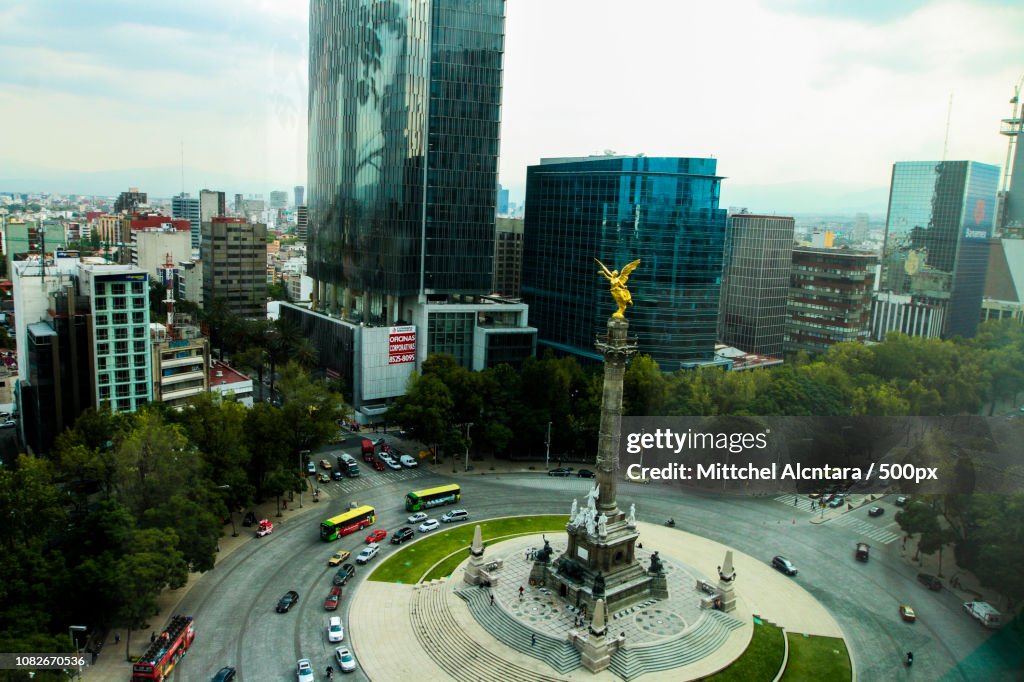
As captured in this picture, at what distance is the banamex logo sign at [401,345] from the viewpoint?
68.4 m

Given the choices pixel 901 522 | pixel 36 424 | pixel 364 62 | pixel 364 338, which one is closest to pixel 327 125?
pixel 364 62

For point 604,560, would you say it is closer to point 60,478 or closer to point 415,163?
point 60,478

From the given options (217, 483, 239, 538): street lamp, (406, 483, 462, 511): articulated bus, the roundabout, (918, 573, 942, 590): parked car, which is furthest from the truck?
(217, 483, 239, 538): street lamp

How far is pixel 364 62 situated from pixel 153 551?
2013 inches

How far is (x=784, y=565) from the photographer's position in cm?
4144

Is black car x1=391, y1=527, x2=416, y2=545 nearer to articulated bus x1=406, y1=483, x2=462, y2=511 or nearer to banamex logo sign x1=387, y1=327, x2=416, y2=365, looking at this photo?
articulated bus x1=406, y1=483, x2=462, y2=511

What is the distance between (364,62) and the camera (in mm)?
69438

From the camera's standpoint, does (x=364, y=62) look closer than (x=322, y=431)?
No

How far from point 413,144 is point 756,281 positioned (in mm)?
50566

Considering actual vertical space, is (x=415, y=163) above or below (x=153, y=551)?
above

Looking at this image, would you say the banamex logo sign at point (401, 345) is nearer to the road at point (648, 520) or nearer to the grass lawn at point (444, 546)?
the road at point (648, 520)

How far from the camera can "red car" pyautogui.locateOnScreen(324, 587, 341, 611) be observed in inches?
1398

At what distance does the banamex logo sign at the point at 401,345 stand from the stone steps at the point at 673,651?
4092 centimetres

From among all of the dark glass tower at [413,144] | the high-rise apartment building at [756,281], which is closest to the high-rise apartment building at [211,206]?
the dark glass tower at [413,144]
